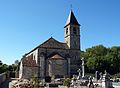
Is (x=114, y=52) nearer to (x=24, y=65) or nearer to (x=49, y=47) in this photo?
(x=49, y=47)

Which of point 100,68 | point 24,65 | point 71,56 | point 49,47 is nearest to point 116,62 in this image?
point 100,68

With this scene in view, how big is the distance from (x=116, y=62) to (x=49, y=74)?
22.3 m

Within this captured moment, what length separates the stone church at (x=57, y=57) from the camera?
62.7 meters

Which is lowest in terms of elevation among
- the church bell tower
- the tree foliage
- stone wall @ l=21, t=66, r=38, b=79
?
stone wall @ l=21, t=66, r=38, b=79

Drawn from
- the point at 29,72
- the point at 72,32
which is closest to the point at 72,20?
the point at 72,32

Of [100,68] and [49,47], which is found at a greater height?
[49,47]

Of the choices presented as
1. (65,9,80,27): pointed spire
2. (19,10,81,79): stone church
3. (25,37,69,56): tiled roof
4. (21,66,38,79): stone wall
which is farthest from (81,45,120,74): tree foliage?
(21,66,38,79): stone wall

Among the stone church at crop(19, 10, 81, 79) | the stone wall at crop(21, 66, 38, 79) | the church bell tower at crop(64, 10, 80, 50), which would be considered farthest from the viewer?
the church bell tower at crop(64, 10, 80, 50)

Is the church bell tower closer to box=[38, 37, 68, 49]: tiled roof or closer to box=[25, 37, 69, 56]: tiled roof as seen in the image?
box=[25, 37, 69, 56]: tiled roof

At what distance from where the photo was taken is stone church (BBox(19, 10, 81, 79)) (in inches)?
2467

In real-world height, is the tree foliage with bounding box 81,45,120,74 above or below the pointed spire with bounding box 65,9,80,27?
below

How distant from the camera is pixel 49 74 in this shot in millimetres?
62750

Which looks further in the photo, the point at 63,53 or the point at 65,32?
the point at 65,32

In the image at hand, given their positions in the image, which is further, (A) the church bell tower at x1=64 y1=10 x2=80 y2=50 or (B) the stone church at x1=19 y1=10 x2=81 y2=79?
(A) the church bell tower at x1=64 y1=10 x2=80 y2=50
